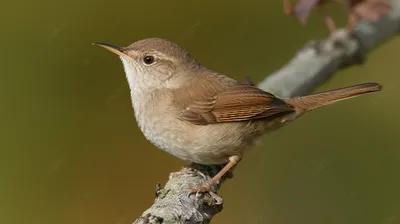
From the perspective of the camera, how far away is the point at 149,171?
4.71 metres

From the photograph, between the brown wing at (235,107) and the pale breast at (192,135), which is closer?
the pale breast at (192,135)

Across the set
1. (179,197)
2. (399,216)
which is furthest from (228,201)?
(179,197)

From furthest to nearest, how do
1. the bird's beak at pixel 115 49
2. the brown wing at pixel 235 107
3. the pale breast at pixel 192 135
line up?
1. the bird's beak at pixel 115 49
2. the brown wing at pixel 235 107
3. the pale breast at pixel 192 135

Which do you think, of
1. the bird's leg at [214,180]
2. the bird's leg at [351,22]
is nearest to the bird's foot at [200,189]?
the bird's leg at [214,180]

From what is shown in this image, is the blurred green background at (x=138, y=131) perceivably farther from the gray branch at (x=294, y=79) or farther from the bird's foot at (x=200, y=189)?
the bird's foot at (x=200, y=189)

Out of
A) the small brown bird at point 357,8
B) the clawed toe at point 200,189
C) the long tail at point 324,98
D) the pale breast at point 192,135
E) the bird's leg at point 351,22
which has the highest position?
the bird's leg at point 351,22

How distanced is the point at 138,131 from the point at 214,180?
1.49 metres

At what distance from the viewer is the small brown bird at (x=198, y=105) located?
3613 mm

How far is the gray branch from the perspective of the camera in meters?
2.86

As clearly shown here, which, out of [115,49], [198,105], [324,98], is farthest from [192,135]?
[324,98]

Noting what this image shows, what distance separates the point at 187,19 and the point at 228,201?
1.42 m

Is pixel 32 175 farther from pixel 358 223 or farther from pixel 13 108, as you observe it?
pixel 358 223

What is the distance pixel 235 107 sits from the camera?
12.3 ft

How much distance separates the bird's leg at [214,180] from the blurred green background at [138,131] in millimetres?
996
